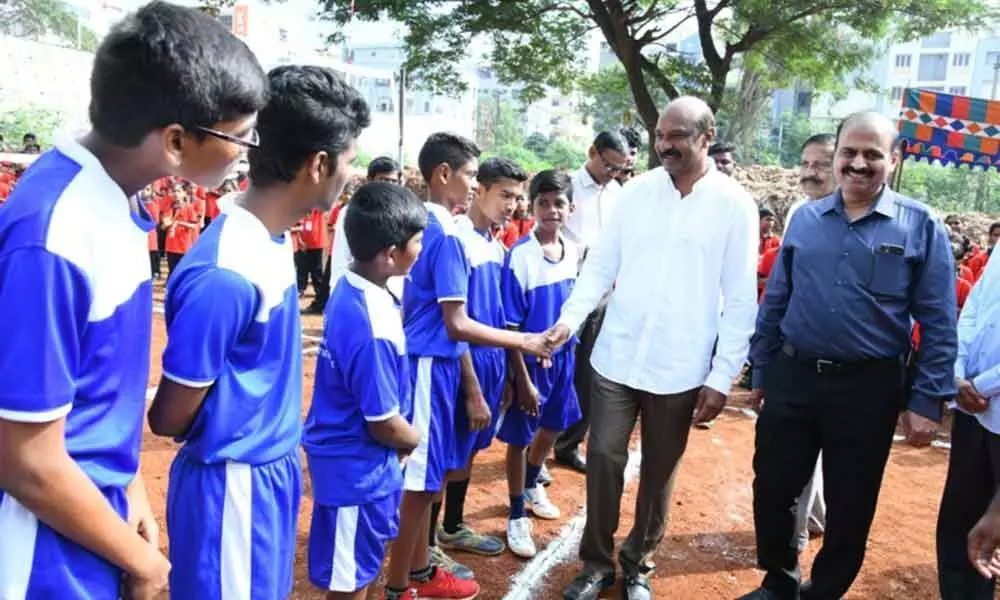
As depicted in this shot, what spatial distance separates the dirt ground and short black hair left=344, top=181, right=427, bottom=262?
1.59 meters

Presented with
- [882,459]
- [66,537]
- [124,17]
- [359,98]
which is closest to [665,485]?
[882,459]

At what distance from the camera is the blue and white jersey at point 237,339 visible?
4.91ft

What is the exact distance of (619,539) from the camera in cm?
396

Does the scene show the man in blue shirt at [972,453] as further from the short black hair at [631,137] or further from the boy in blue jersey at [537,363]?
the short black hair at [631,137]

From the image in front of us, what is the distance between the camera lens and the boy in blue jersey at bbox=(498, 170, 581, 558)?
370cm

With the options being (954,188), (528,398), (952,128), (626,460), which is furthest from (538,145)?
(626,460)

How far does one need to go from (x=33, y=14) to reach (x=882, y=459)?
54.6m

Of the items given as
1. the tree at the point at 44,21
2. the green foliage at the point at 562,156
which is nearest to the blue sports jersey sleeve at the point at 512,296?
the tree at the point at 44,21

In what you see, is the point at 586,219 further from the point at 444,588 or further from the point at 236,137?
the point at 236,137

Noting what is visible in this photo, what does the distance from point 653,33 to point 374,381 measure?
12448 millimetres

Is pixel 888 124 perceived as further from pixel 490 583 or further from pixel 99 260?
pixel 99 260

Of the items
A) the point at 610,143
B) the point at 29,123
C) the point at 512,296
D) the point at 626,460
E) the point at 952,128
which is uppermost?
the point at 29,123

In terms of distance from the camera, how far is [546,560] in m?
3.63

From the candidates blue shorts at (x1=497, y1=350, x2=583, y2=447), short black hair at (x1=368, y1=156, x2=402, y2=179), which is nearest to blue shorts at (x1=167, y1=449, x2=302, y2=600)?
blue shorts at (x1=497, y1=350, x2=583, y2=447)
